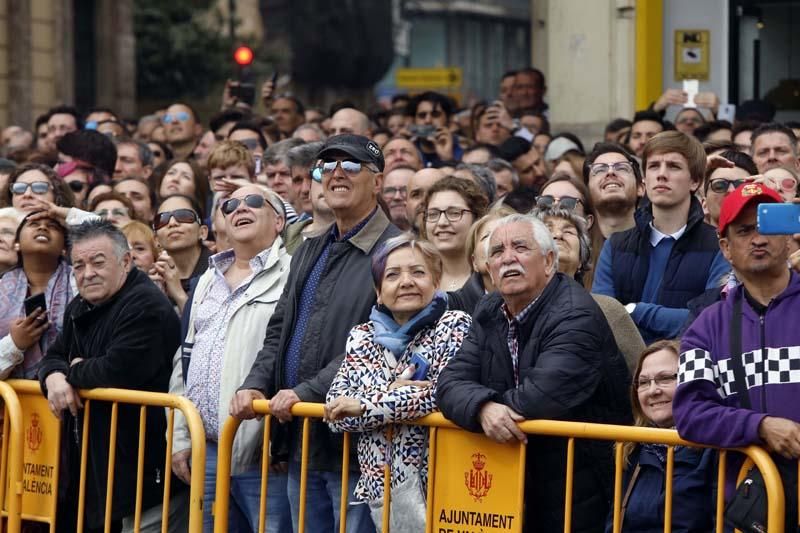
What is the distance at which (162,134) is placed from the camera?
568 inches

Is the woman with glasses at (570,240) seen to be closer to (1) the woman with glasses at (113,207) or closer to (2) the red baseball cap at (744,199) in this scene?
(2) the red baseball cap at (744,199)

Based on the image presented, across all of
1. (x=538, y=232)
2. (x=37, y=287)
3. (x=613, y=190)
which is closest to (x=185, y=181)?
(x=37, y=287)

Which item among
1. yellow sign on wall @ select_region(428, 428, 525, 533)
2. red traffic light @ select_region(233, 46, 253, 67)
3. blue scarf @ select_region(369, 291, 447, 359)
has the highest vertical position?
red traffic light @ select_region(233, 46, 253, 67)

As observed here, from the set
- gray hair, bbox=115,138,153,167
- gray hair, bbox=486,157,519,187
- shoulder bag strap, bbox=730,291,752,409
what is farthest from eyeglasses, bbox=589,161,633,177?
gray hair, bbox=115,138,153,167

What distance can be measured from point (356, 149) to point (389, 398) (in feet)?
4.61

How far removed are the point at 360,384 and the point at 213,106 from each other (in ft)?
102

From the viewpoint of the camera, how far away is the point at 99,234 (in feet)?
26.9

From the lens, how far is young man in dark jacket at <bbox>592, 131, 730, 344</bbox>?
766 cm

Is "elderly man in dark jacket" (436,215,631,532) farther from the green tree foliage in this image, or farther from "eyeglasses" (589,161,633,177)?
the green tree foliage

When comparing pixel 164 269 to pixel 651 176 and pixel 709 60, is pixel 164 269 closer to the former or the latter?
pixel 651 176

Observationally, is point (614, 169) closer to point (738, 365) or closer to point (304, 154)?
point (304, 154)

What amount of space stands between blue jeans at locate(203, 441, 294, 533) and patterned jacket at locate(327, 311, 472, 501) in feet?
2.26

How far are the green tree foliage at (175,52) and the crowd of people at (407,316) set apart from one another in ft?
96.2

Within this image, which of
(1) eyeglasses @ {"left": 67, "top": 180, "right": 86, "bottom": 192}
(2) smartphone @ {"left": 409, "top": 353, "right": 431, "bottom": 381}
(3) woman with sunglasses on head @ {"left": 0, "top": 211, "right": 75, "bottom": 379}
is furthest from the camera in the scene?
(1) eyeglasses @ {"left": 67, "top": 180, "right": 86, "bottom": 192}
